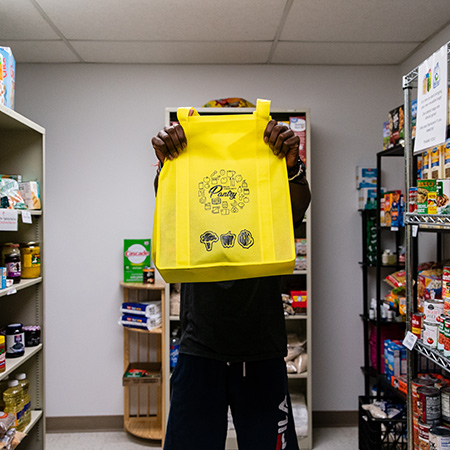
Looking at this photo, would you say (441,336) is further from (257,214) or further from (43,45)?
(43,45)

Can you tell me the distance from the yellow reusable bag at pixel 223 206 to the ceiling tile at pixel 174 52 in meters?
1.76

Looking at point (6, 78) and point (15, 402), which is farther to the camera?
point (15, 402)

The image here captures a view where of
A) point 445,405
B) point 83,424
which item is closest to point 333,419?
point 445,405

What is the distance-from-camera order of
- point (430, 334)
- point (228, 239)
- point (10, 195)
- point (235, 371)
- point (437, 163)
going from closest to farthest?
point (228, 239), point (235, 371), point (430, 334), point (437, 163), point (10, 195)

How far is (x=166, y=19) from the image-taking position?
253 cm

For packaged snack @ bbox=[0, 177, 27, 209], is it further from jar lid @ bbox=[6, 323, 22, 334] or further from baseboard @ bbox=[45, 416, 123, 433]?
baseboard @ bbox=[45, 416, 123, 433]

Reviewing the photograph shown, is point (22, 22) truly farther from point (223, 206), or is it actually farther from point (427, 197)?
point (427, 197)

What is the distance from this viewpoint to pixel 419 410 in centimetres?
196

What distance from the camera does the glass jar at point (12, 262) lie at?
2.21 m

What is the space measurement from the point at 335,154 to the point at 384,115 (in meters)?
0.46

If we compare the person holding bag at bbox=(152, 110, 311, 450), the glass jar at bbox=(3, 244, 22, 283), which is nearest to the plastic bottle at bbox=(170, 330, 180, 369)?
the glass jar at bbox=(3, 244, 22, 283)

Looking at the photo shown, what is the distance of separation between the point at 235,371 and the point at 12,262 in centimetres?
131

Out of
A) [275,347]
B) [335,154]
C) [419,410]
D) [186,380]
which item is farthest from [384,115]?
[186,380]

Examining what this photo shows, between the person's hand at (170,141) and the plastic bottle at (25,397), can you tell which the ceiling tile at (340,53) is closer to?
the person's hand at (170,141)
